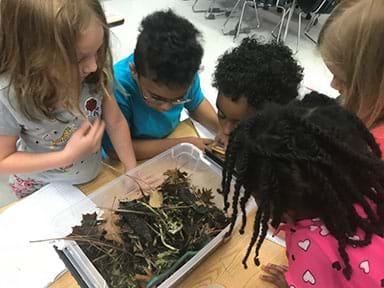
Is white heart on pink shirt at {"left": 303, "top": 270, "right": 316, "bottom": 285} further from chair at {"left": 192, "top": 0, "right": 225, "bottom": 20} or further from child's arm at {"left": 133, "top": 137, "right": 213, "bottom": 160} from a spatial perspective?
chair at {"left": 192, "top": 0, "right": 225, "bottom": 20}

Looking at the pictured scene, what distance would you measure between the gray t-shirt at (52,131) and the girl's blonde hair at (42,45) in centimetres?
3

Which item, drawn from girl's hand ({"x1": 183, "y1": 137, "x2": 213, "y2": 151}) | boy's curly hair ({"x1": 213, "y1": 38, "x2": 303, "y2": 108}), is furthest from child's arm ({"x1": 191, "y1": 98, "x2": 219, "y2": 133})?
boy's curly hair ({"x1": 213, "y1": 38, "x2": 303, "y2": 108})

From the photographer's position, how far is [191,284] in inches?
32.5

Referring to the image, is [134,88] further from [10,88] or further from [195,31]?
[10,88]

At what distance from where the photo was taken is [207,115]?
1347 mm

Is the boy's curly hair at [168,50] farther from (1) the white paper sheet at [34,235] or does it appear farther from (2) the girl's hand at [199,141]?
(1) the white paper sheet at [34,235]

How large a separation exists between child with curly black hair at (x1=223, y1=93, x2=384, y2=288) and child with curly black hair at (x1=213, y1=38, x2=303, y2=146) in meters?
0.23

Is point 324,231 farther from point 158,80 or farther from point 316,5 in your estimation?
point 316,5

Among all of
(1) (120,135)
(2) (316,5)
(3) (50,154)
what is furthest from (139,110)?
(2) (316,5)

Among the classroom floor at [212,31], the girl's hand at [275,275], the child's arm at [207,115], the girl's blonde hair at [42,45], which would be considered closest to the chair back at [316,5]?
the classroom floor at [212,31]

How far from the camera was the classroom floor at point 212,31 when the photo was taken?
111 inches

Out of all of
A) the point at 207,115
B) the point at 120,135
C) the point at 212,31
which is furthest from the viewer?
the point at 212,31

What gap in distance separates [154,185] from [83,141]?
0.21 metres

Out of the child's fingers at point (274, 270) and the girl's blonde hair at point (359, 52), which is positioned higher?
the girl's blonde hair at point (359, 52)
